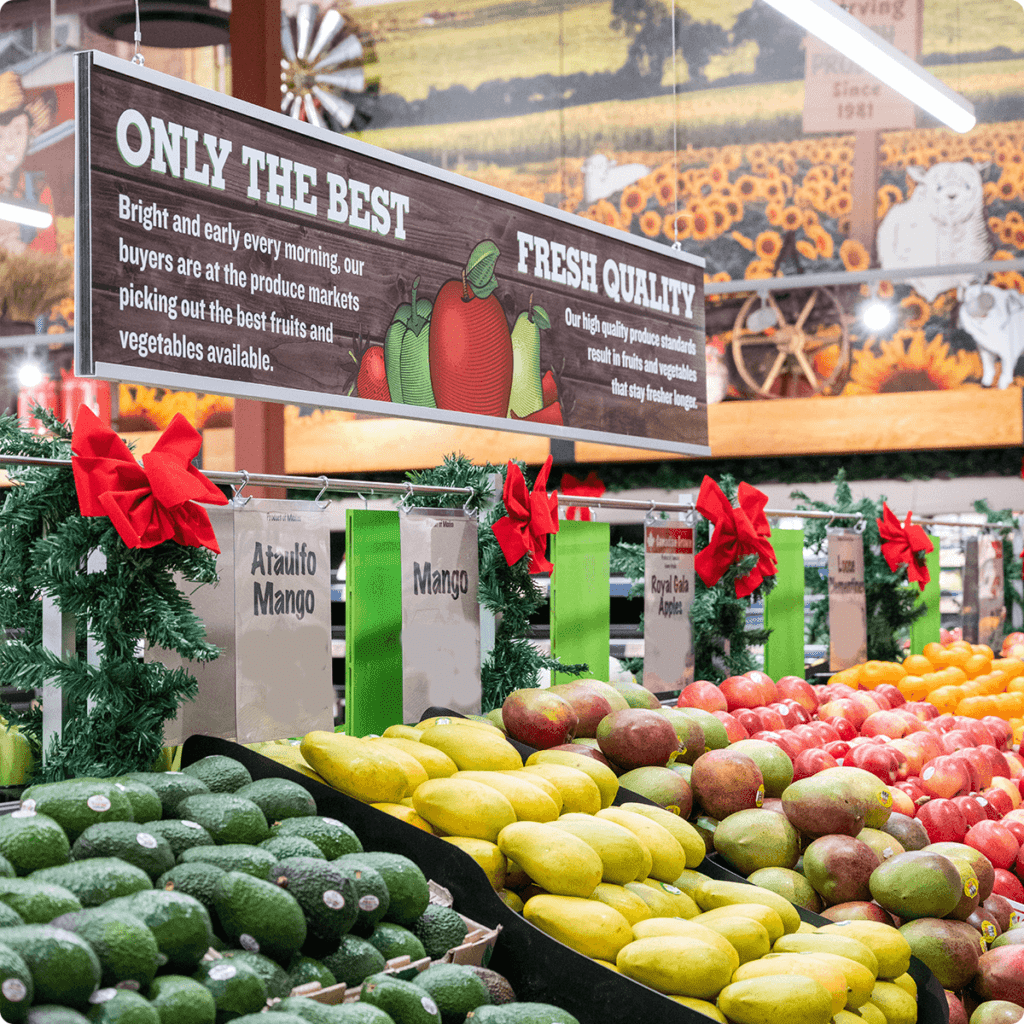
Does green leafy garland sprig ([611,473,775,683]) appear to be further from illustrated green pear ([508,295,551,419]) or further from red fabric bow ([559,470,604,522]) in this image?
red fabric bow ([559,470,604,522])

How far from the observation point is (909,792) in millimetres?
3010

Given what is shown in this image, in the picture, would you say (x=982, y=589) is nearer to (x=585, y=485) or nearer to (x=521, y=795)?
(x=585, y=485)

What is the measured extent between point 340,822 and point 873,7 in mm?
8081

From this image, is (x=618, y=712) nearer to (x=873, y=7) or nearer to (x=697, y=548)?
(x=697, y=548)

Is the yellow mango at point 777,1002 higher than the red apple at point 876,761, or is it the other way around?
the red apple at point 876,761

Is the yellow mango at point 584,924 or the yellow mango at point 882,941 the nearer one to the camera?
the yellow mango at point 584,924

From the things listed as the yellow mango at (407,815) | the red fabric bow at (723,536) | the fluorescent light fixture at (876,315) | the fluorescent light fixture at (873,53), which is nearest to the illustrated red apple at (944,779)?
the red fabric bow at (723,536)

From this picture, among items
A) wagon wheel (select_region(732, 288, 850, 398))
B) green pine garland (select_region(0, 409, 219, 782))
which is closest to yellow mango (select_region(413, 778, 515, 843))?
green pine garland (select_region(0, 409, 219, 782))

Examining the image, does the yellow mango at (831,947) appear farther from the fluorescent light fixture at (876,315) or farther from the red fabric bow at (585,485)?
the fluorescent light fixture at (876,315)

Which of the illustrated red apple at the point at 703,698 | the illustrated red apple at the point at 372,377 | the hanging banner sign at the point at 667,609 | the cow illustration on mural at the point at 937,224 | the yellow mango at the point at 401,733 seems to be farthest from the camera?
the cow illustration on mural at the point at 937,224

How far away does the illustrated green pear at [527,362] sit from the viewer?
9.95 ft

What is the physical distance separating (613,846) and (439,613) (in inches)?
36.4

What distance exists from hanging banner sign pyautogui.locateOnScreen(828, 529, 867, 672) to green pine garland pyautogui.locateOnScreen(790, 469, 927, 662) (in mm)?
170

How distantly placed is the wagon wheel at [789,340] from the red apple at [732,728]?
17.9 feet
